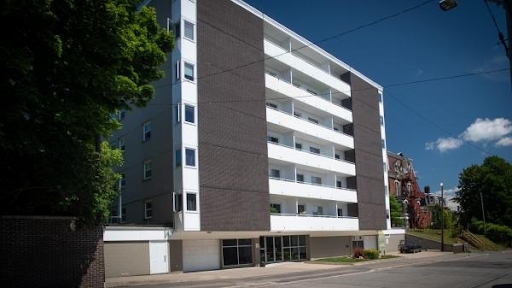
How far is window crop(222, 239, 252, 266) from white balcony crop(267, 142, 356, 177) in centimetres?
719

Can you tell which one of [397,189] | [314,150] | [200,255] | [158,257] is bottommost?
[200,255]

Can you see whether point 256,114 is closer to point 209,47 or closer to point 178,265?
point 209,47

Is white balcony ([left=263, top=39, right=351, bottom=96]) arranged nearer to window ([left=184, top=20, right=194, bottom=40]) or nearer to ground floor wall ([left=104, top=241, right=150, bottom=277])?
window ([left=184, top=20, right=194, bottom=40])

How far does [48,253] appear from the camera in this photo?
19.7 m

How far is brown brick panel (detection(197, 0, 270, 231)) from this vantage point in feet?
104

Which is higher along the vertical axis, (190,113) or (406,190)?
(190,113)

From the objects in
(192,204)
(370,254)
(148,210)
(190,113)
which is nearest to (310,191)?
(370,254)

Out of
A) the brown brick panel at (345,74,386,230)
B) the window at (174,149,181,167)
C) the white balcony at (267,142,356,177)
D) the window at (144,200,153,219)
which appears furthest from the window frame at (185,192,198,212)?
the brown brick panel at (345,74,386,230)

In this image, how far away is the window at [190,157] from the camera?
30.5 m

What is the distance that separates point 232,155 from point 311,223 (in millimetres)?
11376

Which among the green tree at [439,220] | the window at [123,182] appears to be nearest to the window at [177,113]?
the window at [123,182]

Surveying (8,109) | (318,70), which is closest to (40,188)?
(8,109)

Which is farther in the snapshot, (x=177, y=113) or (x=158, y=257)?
(x=177, y=113)

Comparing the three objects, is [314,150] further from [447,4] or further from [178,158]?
[447,4]
